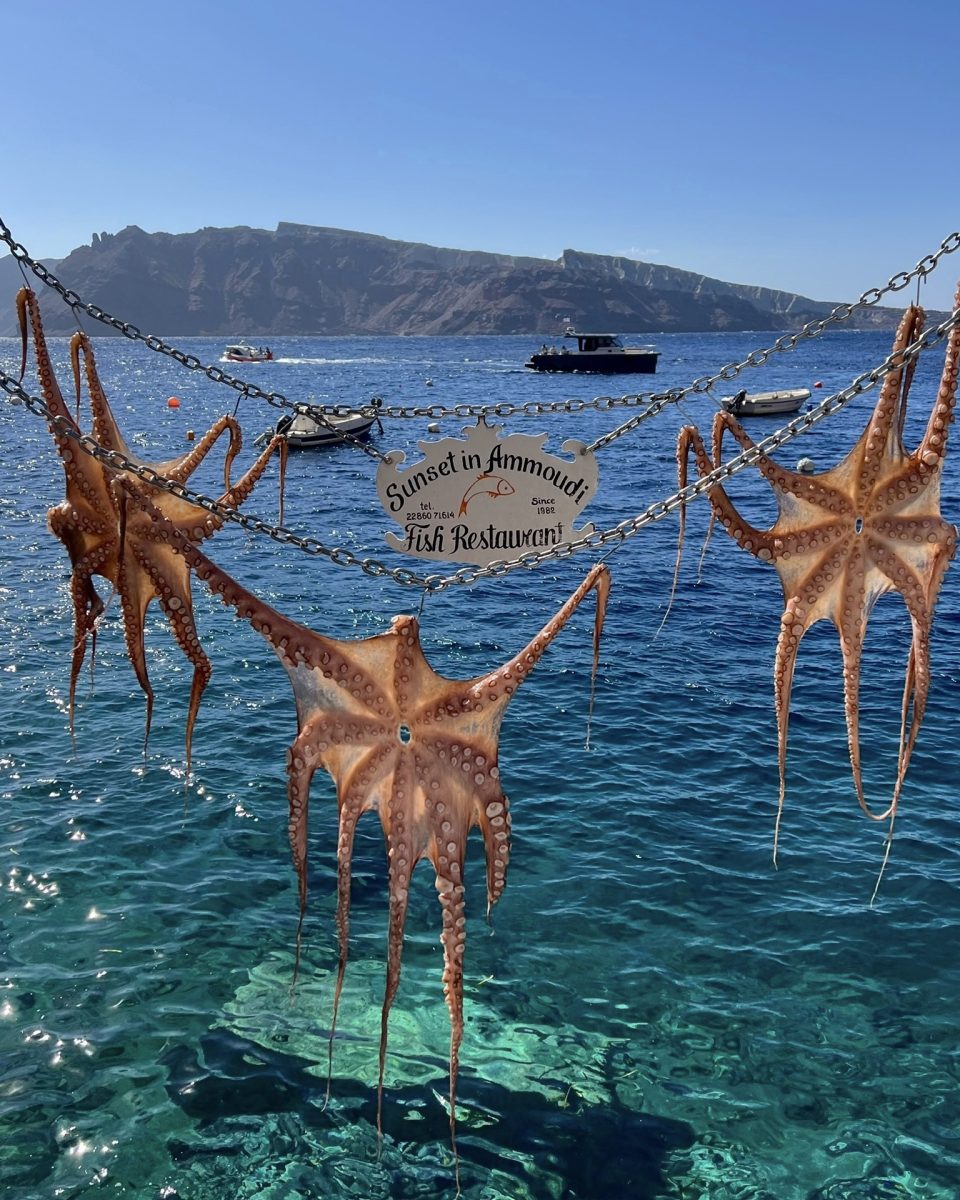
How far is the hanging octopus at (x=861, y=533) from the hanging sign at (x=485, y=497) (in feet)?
2.40

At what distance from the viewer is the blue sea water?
7.80m

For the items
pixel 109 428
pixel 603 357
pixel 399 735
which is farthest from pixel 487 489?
pixel 603 357

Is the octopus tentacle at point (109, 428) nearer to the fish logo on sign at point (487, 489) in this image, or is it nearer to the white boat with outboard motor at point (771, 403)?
the fish logo on sign at point (487, 489)

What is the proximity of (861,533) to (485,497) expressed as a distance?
6.89ft

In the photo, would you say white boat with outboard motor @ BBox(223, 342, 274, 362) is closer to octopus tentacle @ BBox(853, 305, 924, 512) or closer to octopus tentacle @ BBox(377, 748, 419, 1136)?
octopus tentacle @ BBox(853, 305, 924, 512)

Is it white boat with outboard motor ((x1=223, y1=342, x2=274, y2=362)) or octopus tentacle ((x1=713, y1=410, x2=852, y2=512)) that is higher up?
white boat with outboard motor ((x1=223, y1=342, x2=274, y2=362))

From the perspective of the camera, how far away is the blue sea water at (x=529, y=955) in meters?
7.80

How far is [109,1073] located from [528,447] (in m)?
6.49

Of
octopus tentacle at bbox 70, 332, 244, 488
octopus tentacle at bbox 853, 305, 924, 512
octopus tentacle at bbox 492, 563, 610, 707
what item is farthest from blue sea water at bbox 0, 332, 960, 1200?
octopus tentacle at bbox 853, 305, 924, 512

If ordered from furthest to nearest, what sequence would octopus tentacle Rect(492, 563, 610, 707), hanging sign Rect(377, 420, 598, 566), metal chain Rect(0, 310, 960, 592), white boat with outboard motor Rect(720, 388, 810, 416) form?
1. white boat with outboard motor Rect(720, 388, 810, 416)
2. hanging sign Rect(377, 420, 598, 566)
3. metal chain Rect(0, 310, 960, 592)
4. octopus tentacle Rect(492, 563, 610, 707)

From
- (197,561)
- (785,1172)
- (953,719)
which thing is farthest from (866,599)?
(953,719)

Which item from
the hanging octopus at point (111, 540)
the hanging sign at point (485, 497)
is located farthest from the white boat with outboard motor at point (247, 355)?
the hanging sign at point (485, 497)

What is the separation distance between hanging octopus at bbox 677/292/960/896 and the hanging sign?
0.73m

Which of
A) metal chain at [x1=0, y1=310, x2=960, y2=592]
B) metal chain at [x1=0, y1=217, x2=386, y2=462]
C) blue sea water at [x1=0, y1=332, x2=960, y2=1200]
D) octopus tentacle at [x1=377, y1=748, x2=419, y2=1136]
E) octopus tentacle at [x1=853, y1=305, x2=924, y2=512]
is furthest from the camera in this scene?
blue sea water at [x1=0, y1=332, x2=960, y2=1200]
